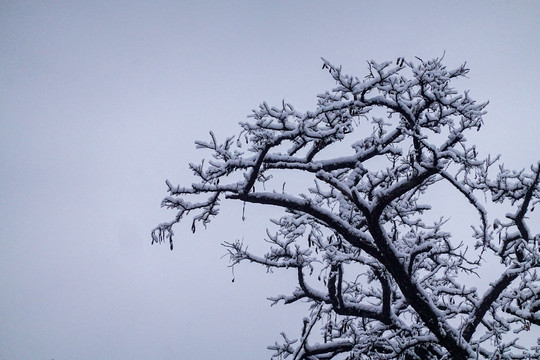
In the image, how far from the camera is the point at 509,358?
7887 mm

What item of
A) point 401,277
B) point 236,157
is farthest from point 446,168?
point 236,157

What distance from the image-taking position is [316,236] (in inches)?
315

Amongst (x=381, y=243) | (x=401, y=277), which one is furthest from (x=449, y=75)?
(x=401, y=277)

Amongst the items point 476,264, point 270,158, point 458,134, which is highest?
point 270,158

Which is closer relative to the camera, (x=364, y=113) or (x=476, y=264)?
(x=476, y=264)

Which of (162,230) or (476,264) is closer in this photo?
(476,264)

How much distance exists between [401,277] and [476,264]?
130cm

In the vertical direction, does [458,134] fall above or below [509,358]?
above

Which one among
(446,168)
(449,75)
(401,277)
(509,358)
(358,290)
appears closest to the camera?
(446,168)

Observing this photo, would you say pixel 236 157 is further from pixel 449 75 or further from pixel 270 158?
pixel 449 75

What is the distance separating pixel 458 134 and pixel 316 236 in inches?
125

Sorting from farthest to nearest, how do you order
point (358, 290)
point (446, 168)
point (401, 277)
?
point (358, 290) < point (401, 277) < point (446, 168)

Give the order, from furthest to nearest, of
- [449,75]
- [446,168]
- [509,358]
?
[509,358] → [449,75] → [446,168]

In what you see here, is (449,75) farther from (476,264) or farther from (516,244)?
(516,244)
